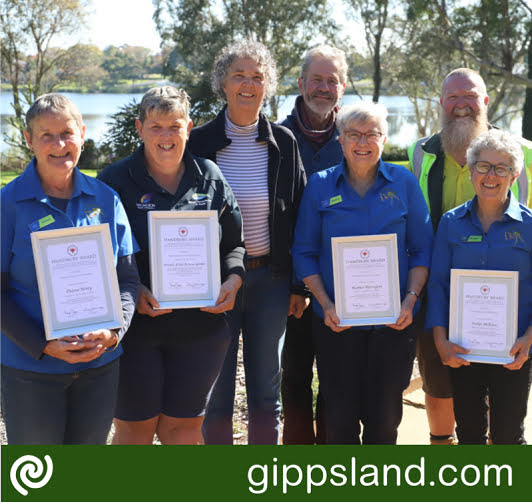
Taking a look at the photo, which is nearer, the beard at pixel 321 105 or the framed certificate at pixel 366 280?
the framed certificate at pixel 366 280

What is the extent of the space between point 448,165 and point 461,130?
220mm

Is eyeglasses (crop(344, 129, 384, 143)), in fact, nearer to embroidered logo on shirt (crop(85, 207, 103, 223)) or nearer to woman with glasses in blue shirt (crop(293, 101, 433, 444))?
woman with glasses in blue shirt (crop(293, 101, 433, 444))

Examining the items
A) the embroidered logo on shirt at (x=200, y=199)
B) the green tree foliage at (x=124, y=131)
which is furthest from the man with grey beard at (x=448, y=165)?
the green tree foliage at (x=124, y=131)

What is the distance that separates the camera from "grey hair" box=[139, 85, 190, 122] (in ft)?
9.92

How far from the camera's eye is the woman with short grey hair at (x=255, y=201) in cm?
358

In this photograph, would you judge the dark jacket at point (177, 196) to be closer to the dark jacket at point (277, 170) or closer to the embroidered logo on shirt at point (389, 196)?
the dark jacket at point (277, 170)

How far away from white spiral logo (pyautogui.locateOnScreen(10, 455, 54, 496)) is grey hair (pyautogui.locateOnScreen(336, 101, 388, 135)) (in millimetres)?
2129

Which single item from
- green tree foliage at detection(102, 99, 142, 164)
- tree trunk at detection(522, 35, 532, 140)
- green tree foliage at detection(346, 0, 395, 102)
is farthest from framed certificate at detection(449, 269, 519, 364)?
green tree foliage at detection(346, 0, 395, 102)

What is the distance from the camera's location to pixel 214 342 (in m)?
3.20

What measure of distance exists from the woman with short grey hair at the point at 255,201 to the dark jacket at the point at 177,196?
27 cm

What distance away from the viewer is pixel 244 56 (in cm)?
359

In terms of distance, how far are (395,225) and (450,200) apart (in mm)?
689

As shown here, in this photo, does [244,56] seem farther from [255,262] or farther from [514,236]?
[514,236]

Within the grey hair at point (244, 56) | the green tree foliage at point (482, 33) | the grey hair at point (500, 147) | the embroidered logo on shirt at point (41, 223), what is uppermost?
the green tree foliage at point (482, 33)
